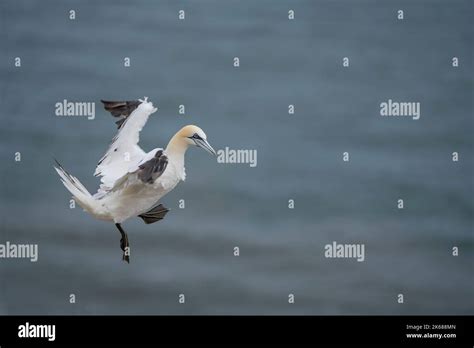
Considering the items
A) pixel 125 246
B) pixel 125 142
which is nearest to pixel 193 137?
pixel 125 142

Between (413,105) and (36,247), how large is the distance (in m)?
3.43

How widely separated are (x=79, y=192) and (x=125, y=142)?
0.57m

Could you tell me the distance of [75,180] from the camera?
7.56 m

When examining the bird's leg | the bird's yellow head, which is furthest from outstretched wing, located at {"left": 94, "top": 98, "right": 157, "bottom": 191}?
the bird's leg

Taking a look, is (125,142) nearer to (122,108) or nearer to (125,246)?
(122,108)

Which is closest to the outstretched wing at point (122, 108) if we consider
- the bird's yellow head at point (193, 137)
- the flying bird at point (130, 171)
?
the flying bird at point (130, 171)

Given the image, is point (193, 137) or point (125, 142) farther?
point (125, 142)

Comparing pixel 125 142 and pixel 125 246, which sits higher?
pixel 125 142

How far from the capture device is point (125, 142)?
7922 mm

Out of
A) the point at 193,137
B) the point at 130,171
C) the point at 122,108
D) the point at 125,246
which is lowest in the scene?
the point at 125,246

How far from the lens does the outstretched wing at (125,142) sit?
7.84 m

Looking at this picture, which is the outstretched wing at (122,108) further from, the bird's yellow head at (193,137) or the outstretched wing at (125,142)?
the bird's yellow head at (193,137)
